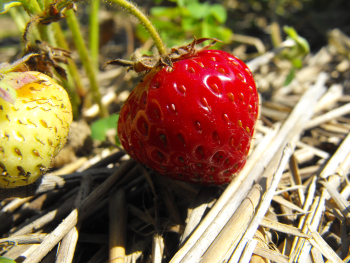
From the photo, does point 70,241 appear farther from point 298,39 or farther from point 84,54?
point 298,39

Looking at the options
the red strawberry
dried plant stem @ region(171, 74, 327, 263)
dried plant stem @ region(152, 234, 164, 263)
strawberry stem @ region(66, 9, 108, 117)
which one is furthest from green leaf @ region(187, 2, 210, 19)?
dried plant stem @ region(152, 234, 164, 263)

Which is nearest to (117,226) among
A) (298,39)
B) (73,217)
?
(73,217)

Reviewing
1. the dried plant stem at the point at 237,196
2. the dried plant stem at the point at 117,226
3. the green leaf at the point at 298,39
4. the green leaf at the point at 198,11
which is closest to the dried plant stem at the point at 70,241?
the dried plant stem at the point at 117,226

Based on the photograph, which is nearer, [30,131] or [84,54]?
[30,131]

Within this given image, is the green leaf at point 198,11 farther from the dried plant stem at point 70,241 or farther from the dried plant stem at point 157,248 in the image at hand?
the dried plant stem at point 157,248

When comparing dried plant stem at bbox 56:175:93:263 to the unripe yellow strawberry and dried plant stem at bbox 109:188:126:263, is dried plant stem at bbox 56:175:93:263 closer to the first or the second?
dried plant stem at bbox 109:188:126:263

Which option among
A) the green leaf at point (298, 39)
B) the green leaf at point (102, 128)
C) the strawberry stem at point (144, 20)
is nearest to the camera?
the strawberry stem at point (144, 20)

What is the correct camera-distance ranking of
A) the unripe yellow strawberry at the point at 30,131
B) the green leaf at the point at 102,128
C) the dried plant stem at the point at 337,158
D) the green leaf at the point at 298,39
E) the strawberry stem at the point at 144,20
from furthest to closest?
the green leaf at the point at 298,39 < the green leaf at the point at 102,128 < the dried plant stem at the point at 337,158 < the strawberry stem at the point at 144,20 < the unripe yellow strawberry at the point at 30,131
